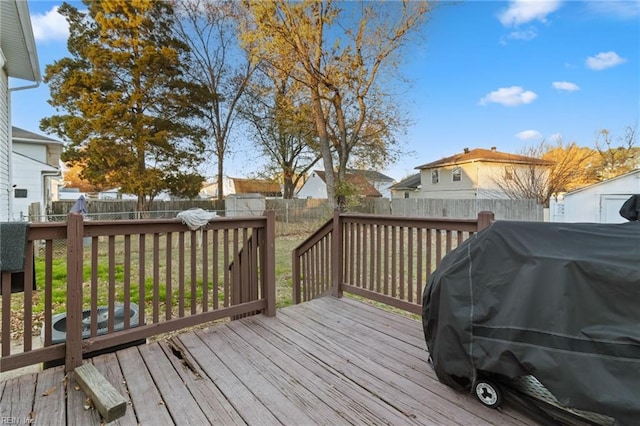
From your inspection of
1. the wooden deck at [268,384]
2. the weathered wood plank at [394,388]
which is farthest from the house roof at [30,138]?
the weathered wood plank at [394,388]

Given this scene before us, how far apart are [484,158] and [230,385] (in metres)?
19.7

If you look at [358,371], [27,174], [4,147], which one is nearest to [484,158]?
[358,371]

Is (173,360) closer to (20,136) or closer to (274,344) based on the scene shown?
(274,344)

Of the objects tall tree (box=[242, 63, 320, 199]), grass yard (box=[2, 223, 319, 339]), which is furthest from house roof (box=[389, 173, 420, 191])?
grass yard (box=[2, 223, 319, 339])

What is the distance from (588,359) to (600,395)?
127 mm

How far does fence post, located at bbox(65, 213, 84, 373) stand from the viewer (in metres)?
2.11

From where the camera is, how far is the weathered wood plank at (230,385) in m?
1.69

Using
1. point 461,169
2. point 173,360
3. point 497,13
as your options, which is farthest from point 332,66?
point 461,169

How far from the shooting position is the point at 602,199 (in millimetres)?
10891

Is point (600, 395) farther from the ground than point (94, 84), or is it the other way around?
point (94, 84)

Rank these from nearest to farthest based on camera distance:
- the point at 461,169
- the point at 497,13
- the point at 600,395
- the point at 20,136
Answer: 1. the point at 600,395
2. the point at 497,13
3. the point at 20,136
4. the point at 461,169

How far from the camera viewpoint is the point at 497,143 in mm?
20188

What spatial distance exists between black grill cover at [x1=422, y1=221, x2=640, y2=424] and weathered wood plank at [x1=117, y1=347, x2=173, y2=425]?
1.54 metres

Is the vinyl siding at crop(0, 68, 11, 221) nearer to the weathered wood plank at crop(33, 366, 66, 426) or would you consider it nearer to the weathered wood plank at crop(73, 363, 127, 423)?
the weathered wood plank at crop(33, 366, 66, 426)
